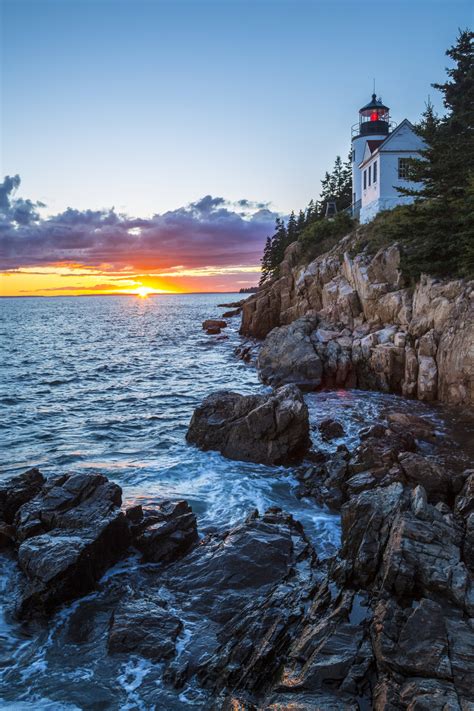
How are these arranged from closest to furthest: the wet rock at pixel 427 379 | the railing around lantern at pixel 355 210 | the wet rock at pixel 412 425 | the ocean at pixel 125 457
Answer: the ocean at pixel 125 457
the wet rock at pixel 412 425
the wet rock at pixel 427 379
the railing around lantern at pixel 355 210

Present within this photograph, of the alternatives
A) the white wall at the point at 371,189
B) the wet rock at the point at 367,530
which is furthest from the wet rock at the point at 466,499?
the white wall at the point at 371,189

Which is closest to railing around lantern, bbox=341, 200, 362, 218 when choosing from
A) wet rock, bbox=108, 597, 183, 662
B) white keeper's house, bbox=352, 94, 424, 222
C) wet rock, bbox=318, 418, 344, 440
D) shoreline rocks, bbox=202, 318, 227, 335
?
white keeper's house, bbox=352, 94, 424, 222

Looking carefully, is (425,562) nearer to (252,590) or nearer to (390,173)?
(252,590)

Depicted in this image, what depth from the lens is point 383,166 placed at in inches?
1598

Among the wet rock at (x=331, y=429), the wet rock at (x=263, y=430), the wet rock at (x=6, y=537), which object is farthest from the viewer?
the wet rock at (x=331, y=429)

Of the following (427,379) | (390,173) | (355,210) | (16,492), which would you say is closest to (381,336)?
(427,379)

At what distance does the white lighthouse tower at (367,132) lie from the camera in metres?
49.6

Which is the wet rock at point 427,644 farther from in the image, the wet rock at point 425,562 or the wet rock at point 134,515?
the wet rock at point 134,515

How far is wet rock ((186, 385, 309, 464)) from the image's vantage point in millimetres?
16906

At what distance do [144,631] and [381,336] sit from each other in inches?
840

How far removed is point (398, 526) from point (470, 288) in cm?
1662

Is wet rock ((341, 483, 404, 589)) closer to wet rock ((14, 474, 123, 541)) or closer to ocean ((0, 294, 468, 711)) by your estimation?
ocean ((0, 294, 468, 711))

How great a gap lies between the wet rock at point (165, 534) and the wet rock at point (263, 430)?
506 cm

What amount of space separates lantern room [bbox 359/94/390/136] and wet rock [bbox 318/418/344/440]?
138 ft
